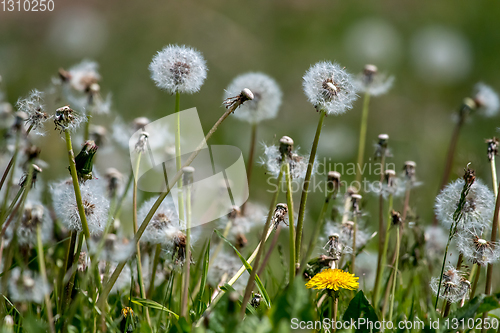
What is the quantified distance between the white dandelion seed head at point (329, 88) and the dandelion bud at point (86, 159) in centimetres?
57

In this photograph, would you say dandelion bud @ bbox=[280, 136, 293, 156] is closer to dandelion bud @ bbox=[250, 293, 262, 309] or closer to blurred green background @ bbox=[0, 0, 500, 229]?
dandelion bud @ bbox=[250, 293, 262, 309]

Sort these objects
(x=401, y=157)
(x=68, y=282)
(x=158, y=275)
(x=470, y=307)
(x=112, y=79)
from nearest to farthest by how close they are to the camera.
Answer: (x=470, y=307) → (x=68, y=282) → (x=158, y=275) → (x=401, y=157) → (x=112, y=79)

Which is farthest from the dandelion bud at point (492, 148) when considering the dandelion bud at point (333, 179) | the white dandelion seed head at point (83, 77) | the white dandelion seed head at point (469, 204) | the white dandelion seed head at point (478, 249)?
the white dandelion seed head at point (83, 77)

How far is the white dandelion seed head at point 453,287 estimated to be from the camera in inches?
50.9

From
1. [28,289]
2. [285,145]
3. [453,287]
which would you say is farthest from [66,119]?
[453,287]

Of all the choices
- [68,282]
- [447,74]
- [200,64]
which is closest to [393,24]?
[447,74]

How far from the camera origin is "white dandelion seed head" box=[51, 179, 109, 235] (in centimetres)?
132

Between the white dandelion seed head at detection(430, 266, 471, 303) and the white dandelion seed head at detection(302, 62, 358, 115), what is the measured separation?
1.78ft

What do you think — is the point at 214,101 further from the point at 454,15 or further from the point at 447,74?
the point at 454,15

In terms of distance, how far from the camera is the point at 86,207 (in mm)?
1372

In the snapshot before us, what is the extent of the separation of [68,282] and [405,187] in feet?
3.77

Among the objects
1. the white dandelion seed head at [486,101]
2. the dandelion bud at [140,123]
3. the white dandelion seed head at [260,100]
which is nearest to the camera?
the dandelion bud at [140,123]

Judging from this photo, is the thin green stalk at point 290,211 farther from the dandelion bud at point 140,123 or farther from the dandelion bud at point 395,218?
the dandelion bud at point 140,123

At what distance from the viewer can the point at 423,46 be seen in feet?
17.9
